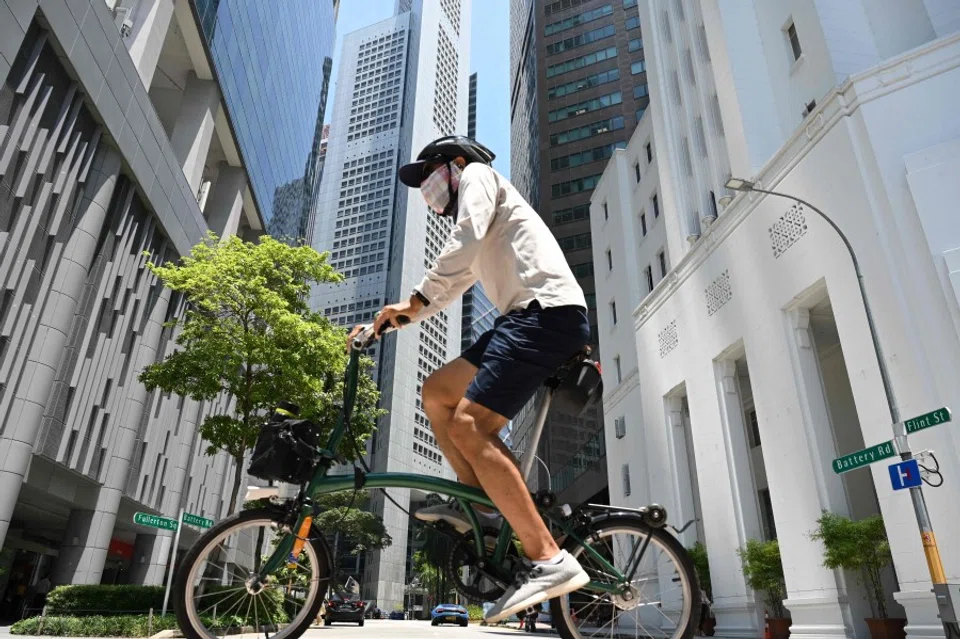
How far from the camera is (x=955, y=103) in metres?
13.3

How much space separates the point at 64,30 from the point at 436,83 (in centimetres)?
11912

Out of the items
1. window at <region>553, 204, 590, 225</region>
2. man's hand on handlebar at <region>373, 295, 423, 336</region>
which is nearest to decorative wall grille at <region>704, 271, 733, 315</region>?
man's hand on handlebar at <region>373, 295, 423, 336</region>

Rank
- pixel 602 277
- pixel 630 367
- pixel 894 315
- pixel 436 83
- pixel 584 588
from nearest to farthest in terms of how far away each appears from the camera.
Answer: pixel 584 588 → pixel 894 315 → pixel 630 367 → pixel 602 277 → pixel 436 83

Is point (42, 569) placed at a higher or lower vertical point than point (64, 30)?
lower

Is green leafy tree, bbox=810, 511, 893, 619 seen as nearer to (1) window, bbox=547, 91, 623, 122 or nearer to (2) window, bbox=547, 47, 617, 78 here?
(1) window, bbox=547, 91, 623, 122

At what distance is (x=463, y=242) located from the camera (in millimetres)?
2961

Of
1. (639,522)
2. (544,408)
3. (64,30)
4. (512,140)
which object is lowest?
(639,522)

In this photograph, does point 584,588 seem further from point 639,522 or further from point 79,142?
point 79,142

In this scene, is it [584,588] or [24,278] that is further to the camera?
[24,278]

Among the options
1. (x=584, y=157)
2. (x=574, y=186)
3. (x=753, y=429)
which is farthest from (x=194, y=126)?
(x=584, y=157)

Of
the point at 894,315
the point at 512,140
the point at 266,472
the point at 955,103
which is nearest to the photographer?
the point at 266,472

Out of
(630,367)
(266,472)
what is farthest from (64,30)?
(630,367)

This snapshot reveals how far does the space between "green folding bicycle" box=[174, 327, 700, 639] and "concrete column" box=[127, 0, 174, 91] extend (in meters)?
25.6

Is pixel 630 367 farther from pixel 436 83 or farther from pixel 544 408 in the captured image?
pixel 436 83
